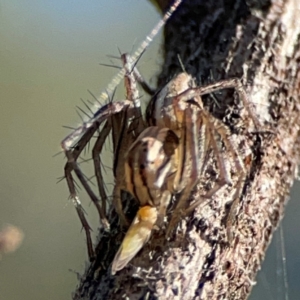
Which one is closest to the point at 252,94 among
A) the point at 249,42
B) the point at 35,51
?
the point at 249,42

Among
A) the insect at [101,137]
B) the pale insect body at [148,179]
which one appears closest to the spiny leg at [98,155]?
the insect at [101,137]

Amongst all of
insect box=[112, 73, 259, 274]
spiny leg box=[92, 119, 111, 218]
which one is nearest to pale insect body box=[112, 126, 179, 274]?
insect box=[112, 73, 259, 274]

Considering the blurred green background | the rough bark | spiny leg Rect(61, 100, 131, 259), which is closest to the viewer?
the rough bark

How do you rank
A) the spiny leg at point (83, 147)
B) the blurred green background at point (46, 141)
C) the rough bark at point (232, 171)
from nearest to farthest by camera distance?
the rough bark at point (232, 171) < the spiny leg at point (83, 147) < the blurred green background at point (46, 141)

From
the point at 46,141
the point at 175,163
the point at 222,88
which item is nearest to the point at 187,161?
the point at 175,163

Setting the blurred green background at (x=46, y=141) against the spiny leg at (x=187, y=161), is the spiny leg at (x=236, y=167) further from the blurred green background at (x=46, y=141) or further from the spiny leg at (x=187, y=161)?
the blurred green background at (x=46, y=141)

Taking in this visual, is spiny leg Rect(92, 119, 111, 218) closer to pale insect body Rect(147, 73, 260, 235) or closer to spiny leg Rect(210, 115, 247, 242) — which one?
pale insect body Rect(147, 73, 260, 235)

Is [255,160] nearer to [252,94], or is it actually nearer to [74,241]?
[252,94]
